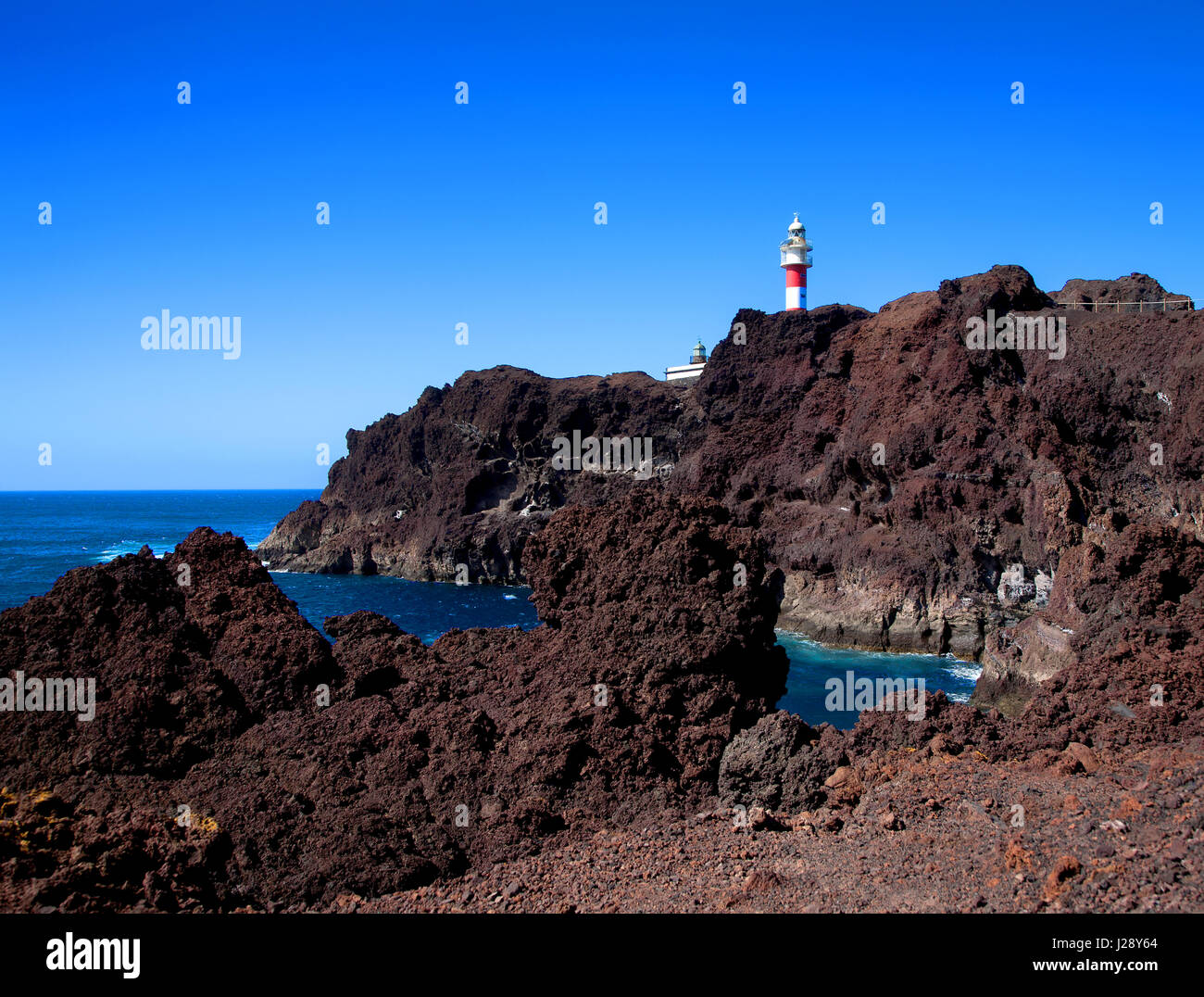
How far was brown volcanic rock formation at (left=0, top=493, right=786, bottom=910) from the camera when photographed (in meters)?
7.75

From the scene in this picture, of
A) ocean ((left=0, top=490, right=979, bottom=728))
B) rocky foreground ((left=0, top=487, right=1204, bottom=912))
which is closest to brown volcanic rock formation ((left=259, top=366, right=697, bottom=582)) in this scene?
ocean ((left=0, top=490, right=979, bottom=728))

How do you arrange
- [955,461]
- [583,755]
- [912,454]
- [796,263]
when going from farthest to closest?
[796,263]
[912,454]
[955,461]
[583,755]

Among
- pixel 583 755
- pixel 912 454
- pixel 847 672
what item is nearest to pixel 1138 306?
pixel 912 454

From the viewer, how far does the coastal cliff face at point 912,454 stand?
1271 inches

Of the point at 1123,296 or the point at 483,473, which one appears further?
the point at 483,473

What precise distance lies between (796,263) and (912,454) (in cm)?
2437

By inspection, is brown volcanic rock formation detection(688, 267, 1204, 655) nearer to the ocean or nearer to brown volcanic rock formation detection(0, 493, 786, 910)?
the ocean

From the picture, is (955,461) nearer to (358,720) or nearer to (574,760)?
(574,760)

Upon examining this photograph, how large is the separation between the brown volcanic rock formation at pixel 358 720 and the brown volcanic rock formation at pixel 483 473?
4094 centimetres

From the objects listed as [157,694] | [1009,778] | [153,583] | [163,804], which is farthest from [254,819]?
[1009,778]

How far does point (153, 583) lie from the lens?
10.8 meters

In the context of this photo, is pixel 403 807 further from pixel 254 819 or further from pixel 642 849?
pixel 642 849

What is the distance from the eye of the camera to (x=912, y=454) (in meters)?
37.1

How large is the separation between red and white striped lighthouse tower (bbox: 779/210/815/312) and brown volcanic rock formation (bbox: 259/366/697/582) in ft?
31.0
